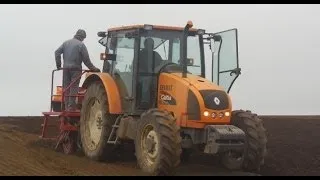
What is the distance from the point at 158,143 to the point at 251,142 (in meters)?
1.57

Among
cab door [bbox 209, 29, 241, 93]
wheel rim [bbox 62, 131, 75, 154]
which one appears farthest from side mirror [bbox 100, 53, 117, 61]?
wheel rim [bbox 62, 131, 75, 154]

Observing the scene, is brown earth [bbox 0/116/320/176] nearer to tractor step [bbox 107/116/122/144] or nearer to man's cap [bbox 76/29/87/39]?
tractor step [bbox 107/116/122/144]

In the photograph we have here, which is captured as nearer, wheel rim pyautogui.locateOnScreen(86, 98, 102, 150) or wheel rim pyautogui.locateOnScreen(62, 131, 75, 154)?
wheel rim pyautogui.locateOnScreen(86, 98, 102, 150)

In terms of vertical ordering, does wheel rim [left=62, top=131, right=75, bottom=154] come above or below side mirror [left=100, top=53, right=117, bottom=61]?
below

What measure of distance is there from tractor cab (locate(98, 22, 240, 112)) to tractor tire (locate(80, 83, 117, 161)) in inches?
17.3

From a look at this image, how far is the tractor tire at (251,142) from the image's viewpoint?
8555 mm

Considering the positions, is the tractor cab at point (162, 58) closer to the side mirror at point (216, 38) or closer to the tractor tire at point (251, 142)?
the side mirror at point (216, 38)

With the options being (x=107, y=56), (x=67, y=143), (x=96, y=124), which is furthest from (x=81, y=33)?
(x=96, y=124)

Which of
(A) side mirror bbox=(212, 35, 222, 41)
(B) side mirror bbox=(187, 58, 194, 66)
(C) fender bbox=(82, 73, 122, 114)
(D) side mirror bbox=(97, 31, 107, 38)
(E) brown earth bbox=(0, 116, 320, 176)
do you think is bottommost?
(E) brown earth bbox=(0, 116, 320, 176)

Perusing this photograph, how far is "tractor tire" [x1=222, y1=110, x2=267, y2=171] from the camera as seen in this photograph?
8.55 m

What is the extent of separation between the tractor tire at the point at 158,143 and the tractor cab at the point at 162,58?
82cm
